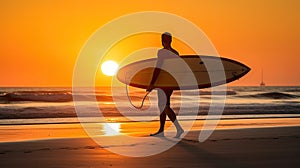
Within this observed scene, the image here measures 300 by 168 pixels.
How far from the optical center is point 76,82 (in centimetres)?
6275

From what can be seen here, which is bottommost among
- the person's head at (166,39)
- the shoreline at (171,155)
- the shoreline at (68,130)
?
the shoreline at (171,155)

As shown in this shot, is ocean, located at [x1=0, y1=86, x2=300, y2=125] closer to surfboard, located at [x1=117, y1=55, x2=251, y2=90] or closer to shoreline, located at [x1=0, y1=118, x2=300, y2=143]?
shoreline, located at [x1=0, y1=118, x2=300, y2=143]

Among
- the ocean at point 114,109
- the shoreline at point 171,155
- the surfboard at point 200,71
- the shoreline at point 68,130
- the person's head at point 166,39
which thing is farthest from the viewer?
the ocean at point 114,109

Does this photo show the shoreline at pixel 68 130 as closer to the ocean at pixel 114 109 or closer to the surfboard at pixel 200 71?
the surfboard at pixel 200 71

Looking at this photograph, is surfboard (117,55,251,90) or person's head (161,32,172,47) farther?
surfboard (117,55,251,90)

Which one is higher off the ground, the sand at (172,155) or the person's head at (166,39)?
the person's head at (166,39)

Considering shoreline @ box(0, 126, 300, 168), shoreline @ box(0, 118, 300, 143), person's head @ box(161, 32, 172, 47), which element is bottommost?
shoreline @ box(0, 126, 300, 168)

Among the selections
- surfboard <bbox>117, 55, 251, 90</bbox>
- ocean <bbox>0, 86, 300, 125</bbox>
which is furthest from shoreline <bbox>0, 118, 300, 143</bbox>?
ocean <bbox>0, 86, 300, 125</bbox>

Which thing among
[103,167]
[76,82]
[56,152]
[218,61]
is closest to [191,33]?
[218,61]

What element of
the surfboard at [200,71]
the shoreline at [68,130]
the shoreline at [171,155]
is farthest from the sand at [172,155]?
the surfboard at [200,71]

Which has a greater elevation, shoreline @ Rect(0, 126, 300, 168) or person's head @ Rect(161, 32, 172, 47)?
person's head @ Rect(161, 32, 172, 47)

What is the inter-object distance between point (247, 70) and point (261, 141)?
115 inches

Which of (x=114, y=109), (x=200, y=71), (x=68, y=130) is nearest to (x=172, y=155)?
(x=200, y=71)

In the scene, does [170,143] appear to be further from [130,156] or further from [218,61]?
[218,61]
